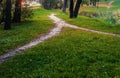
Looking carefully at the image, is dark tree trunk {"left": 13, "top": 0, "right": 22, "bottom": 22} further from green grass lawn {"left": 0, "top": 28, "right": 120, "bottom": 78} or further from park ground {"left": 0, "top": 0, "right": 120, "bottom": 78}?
green grass lawn {"left": 0, "top": 28, "right": 120, "bottom": 78}

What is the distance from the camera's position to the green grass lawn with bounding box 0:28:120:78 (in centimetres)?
1515

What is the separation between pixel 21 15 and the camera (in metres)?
45.5

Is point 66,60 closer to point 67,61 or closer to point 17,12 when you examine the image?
point 67,61

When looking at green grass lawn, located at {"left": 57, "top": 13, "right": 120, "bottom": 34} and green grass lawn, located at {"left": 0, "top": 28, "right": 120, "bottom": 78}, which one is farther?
green grass lawn, located at {"left": 57, "top": 13, "right": 120, "bottom": 34}

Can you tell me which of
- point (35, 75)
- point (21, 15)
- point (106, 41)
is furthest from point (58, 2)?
point (35, 75)

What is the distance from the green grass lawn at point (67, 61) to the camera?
15.1m

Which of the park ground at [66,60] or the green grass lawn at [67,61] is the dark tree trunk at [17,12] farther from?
the green grass lawn at [67,61]

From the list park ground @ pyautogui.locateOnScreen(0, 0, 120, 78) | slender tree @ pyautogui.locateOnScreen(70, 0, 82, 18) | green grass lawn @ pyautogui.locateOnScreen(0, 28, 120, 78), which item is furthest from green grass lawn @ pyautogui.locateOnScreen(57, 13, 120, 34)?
green grass lawn @ pyautogui.locateOnScreen(0, 28, 120, 78)

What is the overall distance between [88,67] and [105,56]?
2.43 m

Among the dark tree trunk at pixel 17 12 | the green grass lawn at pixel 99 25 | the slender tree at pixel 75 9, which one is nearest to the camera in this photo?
the green grass lawn at pixel 99 25

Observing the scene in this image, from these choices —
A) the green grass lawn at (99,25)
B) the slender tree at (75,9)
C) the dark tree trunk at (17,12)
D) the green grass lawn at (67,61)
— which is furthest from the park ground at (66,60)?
the slender tree at (75,9)

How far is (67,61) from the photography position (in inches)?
677

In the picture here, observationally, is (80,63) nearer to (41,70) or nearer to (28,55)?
(41,70)

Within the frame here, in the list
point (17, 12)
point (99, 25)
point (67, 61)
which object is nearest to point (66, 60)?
point (67, 61)
